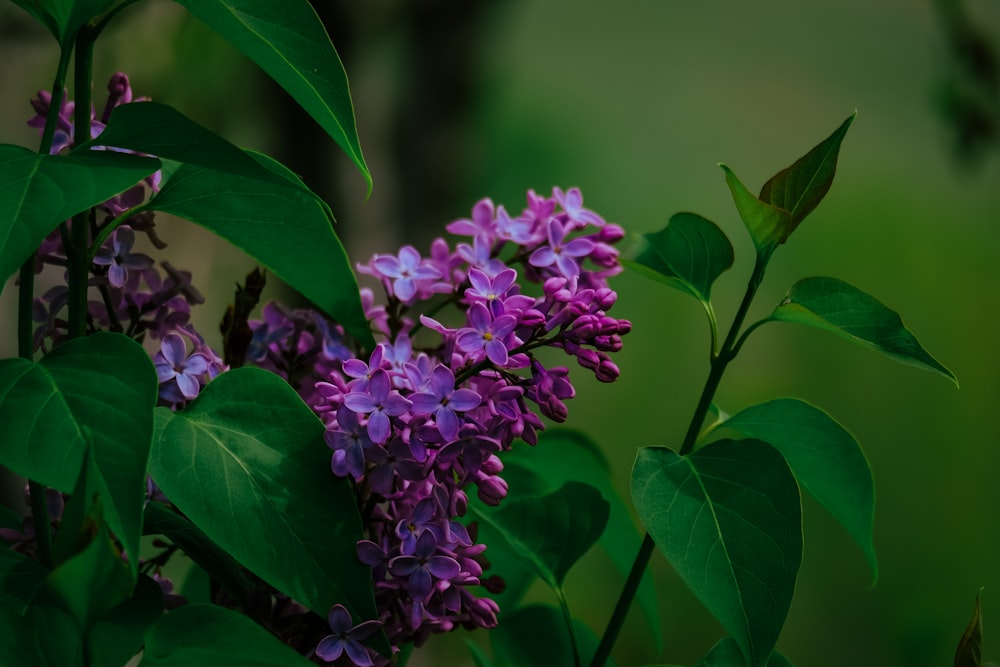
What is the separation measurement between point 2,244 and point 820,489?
28 centimetres

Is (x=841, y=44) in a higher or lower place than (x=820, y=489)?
higher

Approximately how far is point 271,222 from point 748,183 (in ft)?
5.54

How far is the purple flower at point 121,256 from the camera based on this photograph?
1.18 feet

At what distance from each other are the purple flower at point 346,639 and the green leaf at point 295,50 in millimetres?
129

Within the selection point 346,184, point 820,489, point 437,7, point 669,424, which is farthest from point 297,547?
point 669,424

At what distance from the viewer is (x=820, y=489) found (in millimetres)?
388

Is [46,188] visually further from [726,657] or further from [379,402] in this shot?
[726,657]

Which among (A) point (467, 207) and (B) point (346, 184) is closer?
(B) point (346, 184)

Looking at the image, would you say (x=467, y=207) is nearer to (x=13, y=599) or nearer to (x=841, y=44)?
(x=841, y=44)

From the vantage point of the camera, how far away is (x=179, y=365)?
Answer: 1.19 ft

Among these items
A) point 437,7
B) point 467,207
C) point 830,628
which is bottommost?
point 830,628

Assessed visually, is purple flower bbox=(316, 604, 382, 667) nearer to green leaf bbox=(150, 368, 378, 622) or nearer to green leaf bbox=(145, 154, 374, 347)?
green leaf bbox=(150, 368, 378, 622)

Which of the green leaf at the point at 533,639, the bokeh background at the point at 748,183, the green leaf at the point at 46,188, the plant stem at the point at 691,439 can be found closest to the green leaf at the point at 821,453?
the plant stem at the point at 691,439

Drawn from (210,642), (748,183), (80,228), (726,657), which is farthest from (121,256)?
(748,183)
